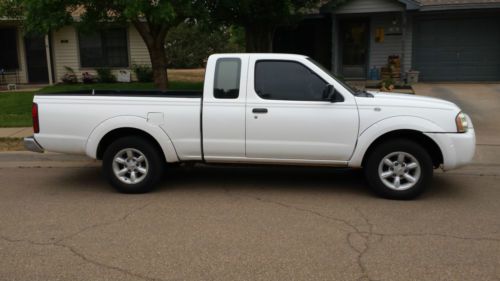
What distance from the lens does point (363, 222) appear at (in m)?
5.49

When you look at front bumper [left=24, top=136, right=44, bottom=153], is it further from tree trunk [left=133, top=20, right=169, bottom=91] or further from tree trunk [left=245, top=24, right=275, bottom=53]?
tree trunk [left=245, top=24, right=275, bottom=53]

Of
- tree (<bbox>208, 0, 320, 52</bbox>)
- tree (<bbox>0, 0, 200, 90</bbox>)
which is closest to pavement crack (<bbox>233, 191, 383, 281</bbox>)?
tree (<bbox>0, 0, 200, 90</bbox>)

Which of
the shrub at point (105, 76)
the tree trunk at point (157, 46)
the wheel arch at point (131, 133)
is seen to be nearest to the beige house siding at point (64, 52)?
the shrub at point (105, 76)

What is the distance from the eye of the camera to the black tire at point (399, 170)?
20.4 feet

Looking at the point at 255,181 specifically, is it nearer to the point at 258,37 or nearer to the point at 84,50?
the point at 258,37

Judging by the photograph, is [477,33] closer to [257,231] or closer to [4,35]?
[257,231]

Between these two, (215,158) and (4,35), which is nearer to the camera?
(215,158)

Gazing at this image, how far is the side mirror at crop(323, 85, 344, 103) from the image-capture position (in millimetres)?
6227

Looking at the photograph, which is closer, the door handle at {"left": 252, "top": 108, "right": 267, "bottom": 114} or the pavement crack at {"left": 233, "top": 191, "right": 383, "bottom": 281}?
the pavement crack at {"left": 233, "top": 191, "right": 383, "bottom": 281}

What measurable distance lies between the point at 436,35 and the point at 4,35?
1805 centimetres

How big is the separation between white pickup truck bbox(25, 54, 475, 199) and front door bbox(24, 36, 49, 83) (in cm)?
1756

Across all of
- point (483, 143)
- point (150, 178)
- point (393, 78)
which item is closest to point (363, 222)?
point (150, 178)

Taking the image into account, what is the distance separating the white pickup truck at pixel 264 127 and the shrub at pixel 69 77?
15.5m

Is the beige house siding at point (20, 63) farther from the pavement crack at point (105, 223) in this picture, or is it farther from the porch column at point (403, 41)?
the pavement crack at point (105, 223)
